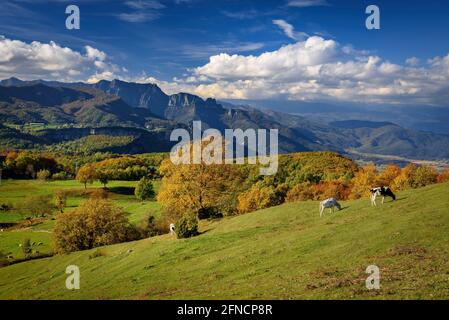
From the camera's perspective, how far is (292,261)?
2977 cm

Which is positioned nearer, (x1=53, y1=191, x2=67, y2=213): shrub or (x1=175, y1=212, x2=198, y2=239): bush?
(x1=175, y1=212, x2=198, y2=239): bush

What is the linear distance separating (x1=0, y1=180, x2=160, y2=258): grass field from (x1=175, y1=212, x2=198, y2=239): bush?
3943 cm

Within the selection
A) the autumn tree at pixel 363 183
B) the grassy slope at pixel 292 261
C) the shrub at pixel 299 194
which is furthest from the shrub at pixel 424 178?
the grassy slope at pixel 292 261

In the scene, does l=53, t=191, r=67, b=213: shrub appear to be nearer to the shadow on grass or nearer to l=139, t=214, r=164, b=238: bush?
the shadow on grass

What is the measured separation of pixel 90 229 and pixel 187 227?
991 inches

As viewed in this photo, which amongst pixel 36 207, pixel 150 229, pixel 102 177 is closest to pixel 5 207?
pixel 36 207

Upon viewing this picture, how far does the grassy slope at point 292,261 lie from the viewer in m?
22.4

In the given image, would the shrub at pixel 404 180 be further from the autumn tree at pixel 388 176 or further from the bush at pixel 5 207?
the bush at pixel 5 207

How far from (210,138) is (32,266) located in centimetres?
3608

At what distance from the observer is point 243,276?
27828 millimetres

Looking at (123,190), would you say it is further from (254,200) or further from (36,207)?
(254,200)

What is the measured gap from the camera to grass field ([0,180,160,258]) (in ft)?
315

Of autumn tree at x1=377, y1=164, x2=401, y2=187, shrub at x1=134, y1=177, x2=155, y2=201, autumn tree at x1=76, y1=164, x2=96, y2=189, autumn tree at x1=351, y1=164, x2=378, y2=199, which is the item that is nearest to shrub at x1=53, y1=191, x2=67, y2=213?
shrub at x1=134, y1=177, x2=155, y2=201

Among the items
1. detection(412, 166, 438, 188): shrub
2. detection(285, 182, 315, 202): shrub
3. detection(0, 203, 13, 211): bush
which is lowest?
detection(0, 203, 13, 211): bush
